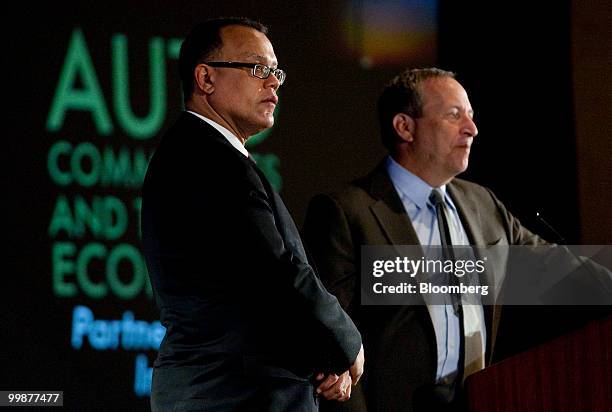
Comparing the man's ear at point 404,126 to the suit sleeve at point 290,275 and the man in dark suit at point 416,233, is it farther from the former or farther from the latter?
the suit sleeve at point 290,275

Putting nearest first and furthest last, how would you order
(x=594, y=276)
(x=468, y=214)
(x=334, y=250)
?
1. (x=594, y=276)
2. (x=334, y=250)
3. (x=468, y=214)

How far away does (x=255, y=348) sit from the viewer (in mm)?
1961

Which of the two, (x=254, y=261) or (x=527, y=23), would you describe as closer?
(x=254, y=261)

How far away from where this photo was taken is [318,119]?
3584 mm

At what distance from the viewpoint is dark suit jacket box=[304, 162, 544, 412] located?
9.03 feet

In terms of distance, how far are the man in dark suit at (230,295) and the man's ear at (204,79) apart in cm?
18

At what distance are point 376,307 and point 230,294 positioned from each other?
98cm

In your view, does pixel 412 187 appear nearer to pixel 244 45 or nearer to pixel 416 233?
pixel 416 233

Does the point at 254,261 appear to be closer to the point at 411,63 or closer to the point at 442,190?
the point at 442,190

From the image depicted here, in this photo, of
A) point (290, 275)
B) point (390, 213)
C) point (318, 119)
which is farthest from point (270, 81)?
point (318, 119)

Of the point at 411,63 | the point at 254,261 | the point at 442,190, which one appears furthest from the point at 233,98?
the point at 411,63

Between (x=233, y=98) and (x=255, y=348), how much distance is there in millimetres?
637

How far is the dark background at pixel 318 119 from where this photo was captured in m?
3.23

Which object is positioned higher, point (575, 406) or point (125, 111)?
point (125, 111)
